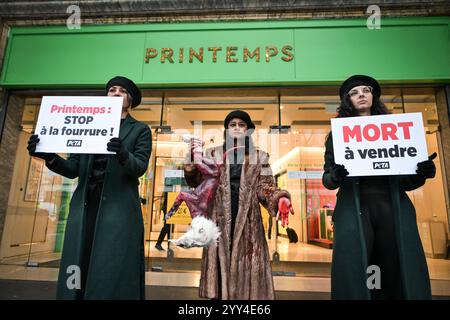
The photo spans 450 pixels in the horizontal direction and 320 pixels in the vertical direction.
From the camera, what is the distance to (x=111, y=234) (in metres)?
1.95

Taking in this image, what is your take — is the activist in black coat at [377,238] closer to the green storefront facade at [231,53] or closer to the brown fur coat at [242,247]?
the brown fur coat at [242,247]

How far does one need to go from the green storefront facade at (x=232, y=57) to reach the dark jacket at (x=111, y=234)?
2590 mm

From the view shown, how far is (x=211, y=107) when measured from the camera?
514 cm

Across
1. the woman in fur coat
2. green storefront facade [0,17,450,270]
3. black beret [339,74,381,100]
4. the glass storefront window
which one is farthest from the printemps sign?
the woman in fur coat

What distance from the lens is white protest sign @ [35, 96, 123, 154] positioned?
2.08 m

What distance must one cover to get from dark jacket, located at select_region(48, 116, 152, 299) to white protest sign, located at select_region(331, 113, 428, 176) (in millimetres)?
1562

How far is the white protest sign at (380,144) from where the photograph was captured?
2.02 m

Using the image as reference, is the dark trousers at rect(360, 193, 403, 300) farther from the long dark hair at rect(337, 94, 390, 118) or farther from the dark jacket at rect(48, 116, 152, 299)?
the dark jacket at rect(48, 116, 152, 299)

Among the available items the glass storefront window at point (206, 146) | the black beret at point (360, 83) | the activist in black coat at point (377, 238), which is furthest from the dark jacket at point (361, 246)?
the glass storefront window at point (206, 146)

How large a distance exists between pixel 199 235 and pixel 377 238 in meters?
1.34

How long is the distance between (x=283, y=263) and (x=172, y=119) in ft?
12.0

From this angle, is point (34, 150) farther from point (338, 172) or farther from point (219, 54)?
point (219, 54)

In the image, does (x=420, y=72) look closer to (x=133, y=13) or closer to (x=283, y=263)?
(x=283, y=263)
